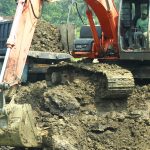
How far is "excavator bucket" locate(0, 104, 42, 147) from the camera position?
24.1ft

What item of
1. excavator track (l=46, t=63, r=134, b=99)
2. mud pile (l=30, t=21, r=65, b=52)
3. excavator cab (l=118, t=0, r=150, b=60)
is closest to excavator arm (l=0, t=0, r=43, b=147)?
excavator track (l=46, t=63, r=134, b=99)

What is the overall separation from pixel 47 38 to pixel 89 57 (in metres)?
3.68

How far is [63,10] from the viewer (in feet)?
168

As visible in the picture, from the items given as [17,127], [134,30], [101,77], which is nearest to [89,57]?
[134,30]

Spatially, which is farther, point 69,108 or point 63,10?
point 63,10

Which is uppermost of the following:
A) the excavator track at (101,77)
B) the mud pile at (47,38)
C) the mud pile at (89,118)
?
the mud pile at (47,38)

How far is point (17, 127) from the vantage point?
7.37 meters

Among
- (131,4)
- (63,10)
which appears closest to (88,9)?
(131,4)

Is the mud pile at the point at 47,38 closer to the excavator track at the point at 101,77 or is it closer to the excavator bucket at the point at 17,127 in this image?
the excavator track at the point at 101,77

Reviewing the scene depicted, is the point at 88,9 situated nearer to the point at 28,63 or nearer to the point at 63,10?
the point at 28,63

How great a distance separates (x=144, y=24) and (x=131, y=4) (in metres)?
0.69

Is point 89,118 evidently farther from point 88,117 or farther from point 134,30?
point 134,30

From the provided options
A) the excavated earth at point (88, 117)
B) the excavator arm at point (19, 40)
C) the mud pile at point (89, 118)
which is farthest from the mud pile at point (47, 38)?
the excavator arm at point (19, 40)

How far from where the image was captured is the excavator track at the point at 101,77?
28.0 ft
